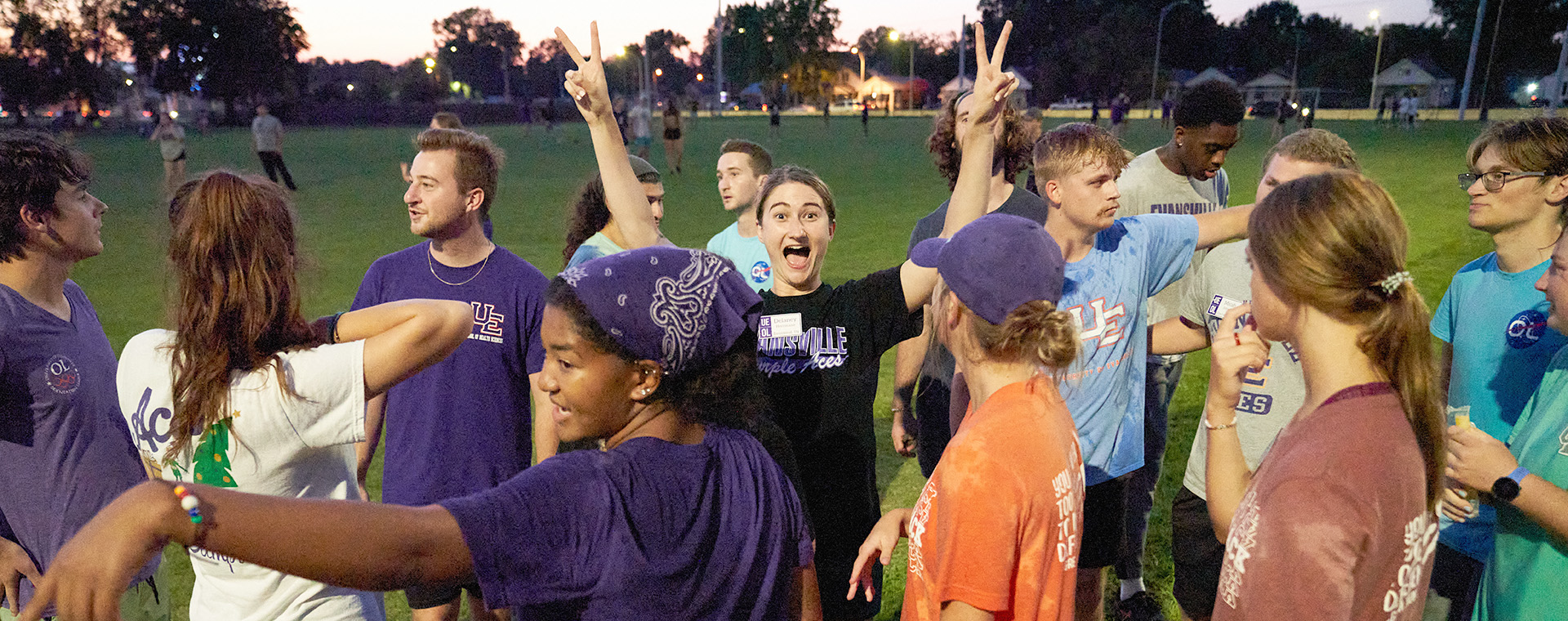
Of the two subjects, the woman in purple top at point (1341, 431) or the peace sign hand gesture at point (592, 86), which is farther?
the peace sign hand gesture at point (592, 86)

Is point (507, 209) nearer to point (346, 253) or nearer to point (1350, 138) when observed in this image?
point (346, 253)

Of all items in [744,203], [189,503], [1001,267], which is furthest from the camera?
[744,203]

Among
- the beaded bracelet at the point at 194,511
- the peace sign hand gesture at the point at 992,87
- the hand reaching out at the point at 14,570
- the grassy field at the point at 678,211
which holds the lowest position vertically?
the grassy field at the point at 678,211

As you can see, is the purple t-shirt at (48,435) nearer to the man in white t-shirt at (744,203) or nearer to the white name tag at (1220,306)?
the man in white t-shirt at (744,203)

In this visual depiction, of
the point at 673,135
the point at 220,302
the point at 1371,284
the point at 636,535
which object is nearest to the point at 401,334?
the point at 220,302

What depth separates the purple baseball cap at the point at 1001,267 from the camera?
6.61ft

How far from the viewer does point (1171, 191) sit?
17.0 ft

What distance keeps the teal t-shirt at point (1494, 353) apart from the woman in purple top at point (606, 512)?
7.87 feet

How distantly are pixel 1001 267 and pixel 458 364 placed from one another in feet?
7.53

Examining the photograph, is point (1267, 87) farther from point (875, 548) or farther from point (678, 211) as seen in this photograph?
point (875, 548)

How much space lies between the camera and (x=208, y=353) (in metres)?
2.26

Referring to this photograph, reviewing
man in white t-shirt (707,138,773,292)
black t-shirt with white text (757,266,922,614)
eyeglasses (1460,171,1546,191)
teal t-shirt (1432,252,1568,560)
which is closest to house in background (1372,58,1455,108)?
man in white t-shirt (707,138,773,292)

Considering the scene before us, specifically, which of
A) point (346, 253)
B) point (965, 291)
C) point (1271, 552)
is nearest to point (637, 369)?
point (965, 291)

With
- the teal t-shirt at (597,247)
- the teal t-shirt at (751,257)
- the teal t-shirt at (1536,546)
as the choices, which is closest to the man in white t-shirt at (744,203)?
the teal t-shirt at (751,257)
